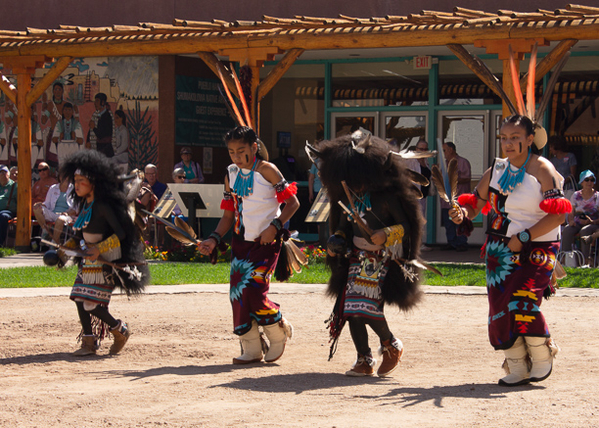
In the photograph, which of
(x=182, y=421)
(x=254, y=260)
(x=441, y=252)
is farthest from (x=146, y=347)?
(x=441, y=252)

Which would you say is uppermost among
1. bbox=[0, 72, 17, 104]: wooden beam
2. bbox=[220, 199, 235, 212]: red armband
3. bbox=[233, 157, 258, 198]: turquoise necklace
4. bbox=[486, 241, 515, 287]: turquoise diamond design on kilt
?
bbox=[0, 72, 17, 104]: wooden beam

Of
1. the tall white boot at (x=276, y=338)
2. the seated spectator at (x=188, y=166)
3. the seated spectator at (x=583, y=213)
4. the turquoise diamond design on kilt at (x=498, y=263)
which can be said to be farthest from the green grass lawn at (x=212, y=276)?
the turquoise diamond design on kilt at (x=498, y=263)

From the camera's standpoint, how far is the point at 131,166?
53.7 feet

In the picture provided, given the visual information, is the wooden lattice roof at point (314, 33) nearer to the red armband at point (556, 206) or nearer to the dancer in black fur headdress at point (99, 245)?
the dancer in black fur headdress at point (99, 245)

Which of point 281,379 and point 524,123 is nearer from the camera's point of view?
point 524,123

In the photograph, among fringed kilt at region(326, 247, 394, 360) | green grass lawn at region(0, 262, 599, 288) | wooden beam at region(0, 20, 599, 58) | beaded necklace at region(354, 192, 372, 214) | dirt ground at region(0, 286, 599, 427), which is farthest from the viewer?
wooden beam at region(0, 20, 599, 58)

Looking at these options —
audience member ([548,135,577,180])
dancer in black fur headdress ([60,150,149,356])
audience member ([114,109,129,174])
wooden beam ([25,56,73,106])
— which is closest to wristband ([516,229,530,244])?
dancer in black fur headdress ([60,150,149,356])

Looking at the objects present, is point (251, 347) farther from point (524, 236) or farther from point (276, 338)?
point (524, 236)

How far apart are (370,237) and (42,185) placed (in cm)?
1090

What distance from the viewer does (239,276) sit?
6457 millimetres

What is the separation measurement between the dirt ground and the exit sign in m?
7.35

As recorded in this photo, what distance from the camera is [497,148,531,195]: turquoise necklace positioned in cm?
559

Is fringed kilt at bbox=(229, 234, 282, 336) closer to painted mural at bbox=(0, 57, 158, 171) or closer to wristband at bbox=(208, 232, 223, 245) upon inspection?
wristband at bbox=(208, 232, 223, 245)

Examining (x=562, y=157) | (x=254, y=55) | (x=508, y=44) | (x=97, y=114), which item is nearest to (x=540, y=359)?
(x=508, y=44)
